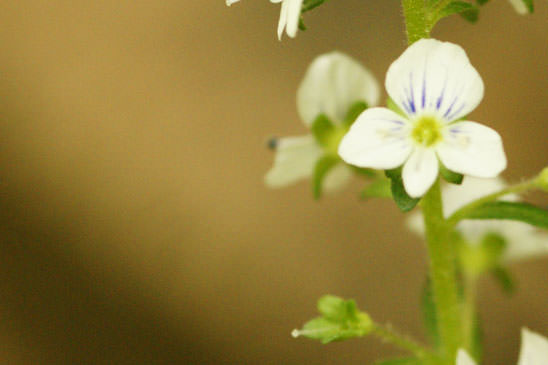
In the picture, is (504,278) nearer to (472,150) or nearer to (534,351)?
(534,351)

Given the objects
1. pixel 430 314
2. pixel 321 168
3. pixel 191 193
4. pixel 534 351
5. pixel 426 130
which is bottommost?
pixel 534 351

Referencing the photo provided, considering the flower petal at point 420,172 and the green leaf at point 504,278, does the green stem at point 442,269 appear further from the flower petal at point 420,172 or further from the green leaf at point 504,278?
the green leaf at point 504,278

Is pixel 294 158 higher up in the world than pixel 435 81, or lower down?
higher up

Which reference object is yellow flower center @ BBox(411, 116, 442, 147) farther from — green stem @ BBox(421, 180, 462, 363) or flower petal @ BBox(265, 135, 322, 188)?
flower petal @ BBox(265, 135, 322, 188)

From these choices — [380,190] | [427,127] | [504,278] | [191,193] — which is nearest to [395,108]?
[427,127]

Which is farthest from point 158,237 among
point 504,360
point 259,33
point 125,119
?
point 504,360

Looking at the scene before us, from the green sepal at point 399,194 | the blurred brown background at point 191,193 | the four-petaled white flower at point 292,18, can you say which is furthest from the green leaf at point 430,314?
the blurred brown background at point 191,193
